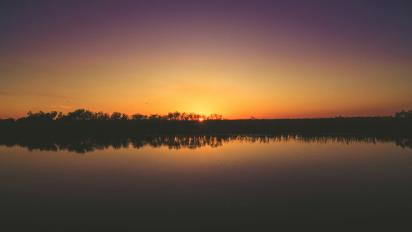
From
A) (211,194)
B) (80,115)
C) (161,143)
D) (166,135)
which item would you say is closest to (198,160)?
(211,194)

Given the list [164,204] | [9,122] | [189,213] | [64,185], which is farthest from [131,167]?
[9,122]

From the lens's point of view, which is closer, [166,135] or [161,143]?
[161,143]

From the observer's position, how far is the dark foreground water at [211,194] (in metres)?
11.8

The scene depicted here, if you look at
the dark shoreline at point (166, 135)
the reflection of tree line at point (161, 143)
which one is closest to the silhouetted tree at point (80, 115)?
the dark shoreline at point (166, 135)

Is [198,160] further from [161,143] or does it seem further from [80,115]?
[80,115]

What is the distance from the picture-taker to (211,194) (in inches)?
638

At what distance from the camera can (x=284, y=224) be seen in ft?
A: 37.4

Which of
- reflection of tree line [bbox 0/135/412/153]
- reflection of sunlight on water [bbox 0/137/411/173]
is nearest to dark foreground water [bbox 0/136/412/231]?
reflection of sunlight on water [bbox 0/137/411/173]

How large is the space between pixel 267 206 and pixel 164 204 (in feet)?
14.0

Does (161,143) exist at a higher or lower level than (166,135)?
lower

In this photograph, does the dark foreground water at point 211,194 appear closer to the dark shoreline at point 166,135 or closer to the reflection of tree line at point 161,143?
the reflection of tree line at point 161,143

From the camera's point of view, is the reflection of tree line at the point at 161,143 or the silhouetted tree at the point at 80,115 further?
the silhouetted tree at the point at 80,115

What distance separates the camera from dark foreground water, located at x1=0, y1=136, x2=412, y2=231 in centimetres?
1179

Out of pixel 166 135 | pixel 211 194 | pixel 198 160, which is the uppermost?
pixel 166 135
